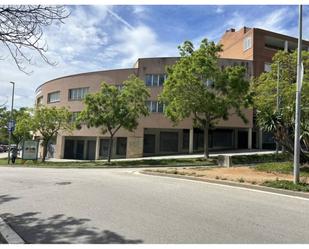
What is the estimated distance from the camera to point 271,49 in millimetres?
46875

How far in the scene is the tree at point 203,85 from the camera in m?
28.4

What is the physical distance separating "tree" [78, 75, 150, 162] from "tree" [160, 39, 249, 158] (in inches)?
130

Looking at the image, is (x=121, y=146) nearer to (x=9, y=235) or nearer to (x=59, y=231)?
(x=59, y=231)

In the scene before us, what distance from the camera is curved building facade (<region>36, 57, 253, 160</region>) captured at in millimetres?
42844

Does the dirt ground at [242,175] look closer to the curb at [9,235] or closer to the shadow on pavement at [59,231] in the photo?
the shadow on pavement at [59,231]

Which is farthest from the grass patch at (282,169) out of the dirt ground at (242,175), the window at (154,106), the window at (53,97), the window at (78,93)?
the window at (53,97)

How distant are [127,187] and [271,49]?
1518 inches

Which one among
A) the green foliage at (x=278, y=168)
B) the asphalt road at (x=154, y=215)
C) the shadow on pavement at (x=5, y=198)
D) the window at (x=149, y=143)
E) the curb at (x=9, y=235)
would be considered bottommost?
the shadow on pavement at (x=5, y=198)

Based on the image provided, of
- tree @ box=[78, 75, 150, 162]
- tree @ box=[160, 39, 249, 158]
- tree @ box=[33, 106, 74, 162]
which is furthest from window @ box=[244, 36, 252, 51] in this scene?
tree @ box=[33, 106, 74, 162]

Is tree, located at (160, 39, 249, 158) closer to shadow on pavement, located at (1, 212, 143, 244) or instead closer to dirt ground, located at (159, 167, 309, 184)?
dirt ground, located at (159, 167, 309, 184)

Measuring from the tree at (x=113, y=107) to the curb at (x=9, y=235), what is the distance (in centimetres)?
2380

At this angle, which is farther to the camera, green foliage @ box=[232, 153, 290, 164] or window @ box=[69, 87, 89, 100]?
window @ box=[69, 87, 89, 100]

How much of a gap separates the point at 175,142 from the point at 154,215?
37451mm
